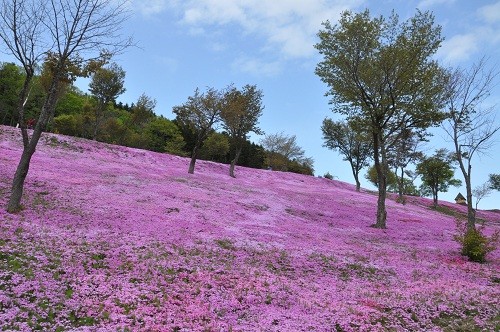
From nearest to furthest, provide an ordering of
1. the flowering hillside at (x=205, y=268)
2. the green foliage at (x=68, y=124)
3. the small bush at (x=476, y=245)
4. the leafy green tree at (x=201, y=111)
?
the flowering hillside at (x=205, y=268) < the small bush at (x=476, y=245) < the leafy green tree at (x=201, y=111) < the green foliage at (x=68, y=124)

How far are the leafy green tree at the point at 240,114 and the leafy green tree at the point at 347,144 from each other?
2289cm

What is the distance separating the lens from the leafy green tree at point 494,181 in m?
85.9

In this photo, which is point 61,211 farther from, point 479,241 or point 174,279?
point 479,241

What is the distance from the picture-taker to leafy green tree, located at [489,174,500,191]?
85.9 metres

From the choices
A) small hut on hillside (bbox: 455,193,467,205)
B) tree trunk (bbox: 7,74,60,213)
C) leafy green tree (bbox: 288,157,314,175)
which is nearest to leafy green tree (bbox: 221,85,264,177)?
tree trunk (bbox: 7,74,60,213)

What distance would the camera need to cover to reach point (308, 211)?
30.2 meters

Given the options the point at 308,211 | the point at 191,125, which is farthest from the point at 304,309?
the point at 191,125

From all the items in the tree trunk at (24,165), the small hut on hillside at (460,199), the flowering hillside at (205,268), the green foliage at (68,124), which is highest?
the small hut on hillside at (460,199)

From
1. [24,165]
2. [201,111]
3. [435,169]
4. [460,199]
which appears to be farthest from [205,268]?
[460,199]

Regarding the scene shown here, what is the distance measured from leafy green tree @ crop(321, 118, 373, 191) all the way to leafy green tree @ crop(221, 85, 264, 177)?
22.9 metres

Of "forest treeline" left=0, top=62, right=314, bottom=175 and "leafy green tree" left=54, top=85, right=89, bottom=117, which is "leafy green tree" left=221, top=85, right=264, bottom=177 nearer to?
"forest treeline" left=0, top=62, right=314, bottom=175

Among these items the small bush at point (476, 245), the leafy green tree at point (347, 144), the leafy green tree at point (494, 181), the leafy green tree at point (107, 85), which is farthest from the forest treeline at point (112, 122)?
the leafy green tree at point (494, 181)

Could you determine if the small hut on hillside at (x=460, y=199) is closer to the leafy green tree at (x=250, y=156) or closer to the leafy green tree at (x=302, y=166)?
the leafy green tree at (x=302, y=166)

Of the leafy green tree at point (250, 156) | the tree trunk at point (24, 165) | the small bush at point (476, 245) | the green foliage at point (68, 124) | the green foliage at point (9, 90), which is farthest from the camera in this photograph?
the leafy green tree at point (250, 156)
